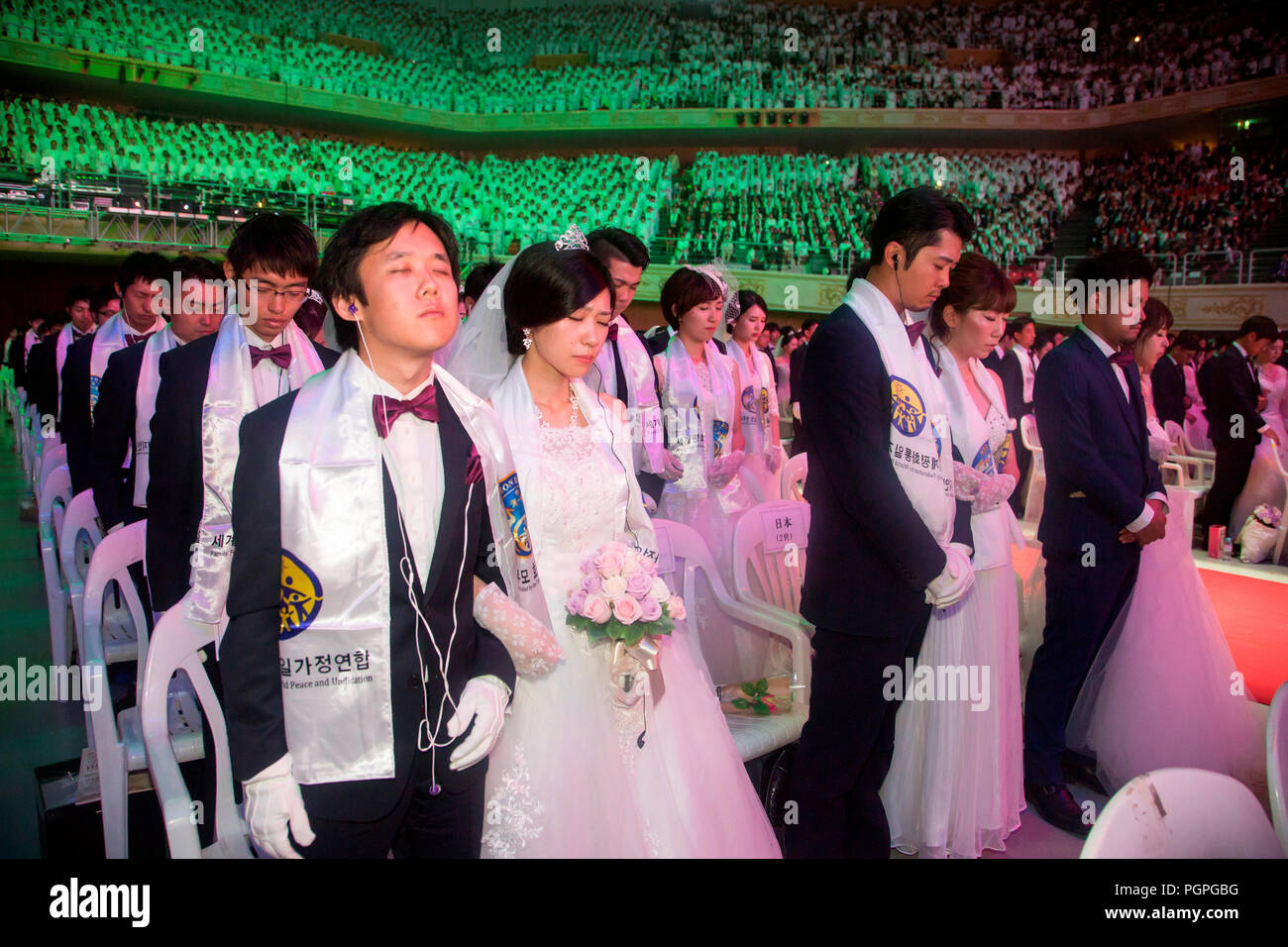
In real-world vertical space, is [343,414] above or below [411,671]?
above

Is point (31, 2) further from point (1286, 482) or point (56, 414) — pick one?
point (1286, 482)

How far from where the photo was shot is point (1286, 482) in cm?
624

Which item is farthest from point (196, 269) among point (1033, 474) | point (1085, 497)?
point (1033, 474)

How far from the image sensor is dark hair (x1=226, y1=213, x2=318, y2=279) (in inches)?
89.4

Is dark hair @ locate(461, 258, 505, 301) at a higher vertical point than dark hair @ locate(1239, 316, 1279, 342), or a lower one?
higher

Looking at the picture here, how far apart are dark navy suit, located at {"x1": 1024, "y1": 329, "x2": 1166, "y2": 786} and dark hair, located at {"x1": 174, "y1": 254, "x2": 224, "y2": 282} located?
3.11 meters

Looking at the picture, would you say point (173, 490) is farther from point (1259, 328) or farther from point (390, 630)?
point (1259, 328)

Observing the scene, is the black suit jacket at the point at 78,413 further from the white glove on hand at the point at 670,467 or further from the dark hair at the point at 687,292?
the dark hair at the point at 687,292

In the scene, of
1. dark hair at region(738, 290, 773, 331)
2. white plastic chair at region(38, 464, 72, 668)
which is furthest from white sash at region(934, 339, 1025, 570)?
white plastic chair at region(38, 464, 72, 668)

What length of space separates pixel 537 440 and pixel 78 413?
136 inches

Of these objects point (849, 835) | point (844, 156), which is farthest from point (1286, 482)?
point (844, 156)

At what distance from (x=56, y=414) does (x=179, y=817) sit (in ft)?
23.3

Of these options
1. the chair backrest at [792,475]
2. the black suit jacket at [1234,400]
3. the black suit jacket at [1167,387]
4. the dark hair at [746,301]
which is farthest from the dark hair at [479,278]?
the black suit jacket at [1167,387]

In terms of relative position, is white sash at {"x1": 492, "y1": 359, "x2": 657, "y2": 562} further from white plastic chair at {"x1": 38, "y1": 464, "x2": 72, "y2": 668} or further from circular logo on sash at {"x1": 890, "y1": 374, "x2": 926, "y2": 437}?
white plastic chair at {"x1": 38, "y1": 464, "x2": 72, "y2": 668}
